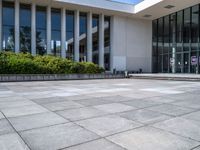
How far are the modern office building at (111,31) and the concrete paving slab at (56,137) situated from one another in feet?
74.5

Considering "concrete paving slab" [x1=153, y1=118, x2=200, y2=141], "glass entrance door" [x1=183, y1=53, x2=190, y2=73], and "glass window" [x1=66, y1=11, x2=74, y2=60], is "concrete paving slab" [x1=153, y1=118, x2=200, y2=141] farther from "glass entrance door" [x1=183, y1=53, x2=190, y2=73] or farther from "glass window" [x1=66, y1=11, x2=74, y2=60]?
"glass window" [x1=66, y1=11, x2=74, y2=60]

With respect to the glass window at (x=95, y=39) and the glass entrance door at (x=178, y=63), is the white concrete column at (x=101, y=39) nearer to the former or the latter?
the glass window at (x=95, y=39)

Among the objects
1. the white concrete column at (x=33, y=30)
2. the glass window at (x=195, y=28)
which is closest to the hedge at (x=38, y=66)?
the white concrete column at (x=33, y=30)

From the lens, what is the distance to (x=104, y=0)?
27.1m

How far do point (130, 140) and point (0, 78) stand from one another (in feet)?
49.6

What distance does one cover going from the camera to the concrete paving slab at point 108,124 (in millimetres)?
4293

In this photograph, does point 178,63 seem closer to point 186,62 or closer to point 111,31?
point 186,62

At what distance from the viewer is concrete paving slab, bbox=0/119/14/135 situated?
13.9ft

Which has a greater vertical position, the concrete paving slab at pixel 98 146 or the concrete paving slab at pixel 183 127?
the concrete paving slab at pixel 183 127

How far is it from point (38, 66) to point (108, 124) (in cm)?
1550

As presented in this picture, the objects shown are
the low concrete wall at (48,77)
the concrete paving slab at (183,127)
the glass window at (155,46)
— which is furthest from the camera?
the glass window at (155,46)

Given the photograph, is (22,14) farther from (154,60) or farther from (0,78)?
(154,60)

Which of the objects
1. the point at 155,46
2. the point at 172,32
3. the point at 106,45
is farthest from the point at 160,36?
the point at 106,45

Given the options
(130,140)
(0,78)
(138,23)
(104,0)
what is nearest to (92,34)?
(104,0)
